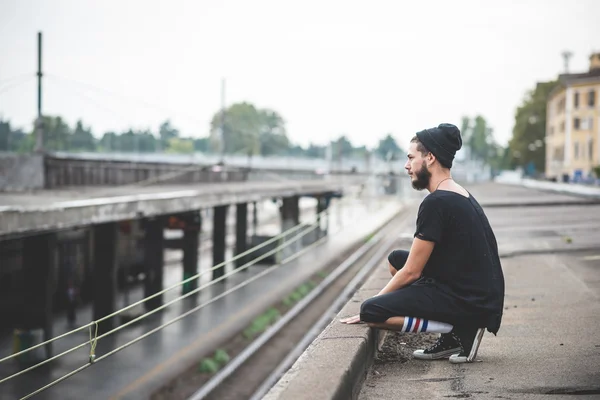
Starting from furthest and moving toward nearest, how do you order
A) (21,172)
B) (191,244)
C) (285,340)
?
(191,244), (21,172), (285,340)

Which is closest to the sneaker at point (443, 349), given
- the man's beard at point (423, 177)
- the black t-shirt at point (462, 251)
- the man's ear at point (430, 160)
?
the black t-shirt at point (462, 251)

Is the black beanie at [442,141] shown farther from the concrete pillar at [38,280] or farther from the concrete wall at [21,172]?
the concrete wall at [21,172]

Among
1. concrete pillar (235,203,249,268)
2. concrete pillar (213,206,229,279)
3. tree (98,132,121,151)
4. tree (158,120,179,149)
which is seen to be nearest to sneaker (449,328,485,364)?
tree (98,132,121,151)

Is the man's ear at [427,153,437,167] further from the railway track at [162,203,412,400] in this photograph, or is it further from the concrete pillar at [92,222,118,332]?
the concrete pillar at [92,222,118,332]

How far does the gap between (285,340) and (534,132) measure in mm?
67748

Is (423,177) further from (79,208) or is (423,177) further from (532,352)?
(79,208)

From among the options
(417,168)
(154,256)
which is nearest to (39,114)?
(154,256)

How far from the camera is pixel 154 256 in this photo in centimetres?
2245

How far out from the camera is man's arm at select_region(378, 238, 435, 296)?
3701 mm

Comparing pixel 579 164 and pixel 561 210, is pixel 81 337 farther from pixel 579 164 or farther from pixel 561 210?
pixel 579 164

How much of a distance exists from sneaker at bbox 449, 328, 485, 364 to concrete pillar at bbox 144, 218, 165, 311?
1815 cm

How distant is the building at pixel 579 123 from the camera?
172 feet

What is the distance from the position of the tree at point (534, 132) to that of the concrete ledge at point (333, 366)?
75775mm

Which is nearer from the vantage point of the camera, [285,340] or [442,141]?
[442,141]
